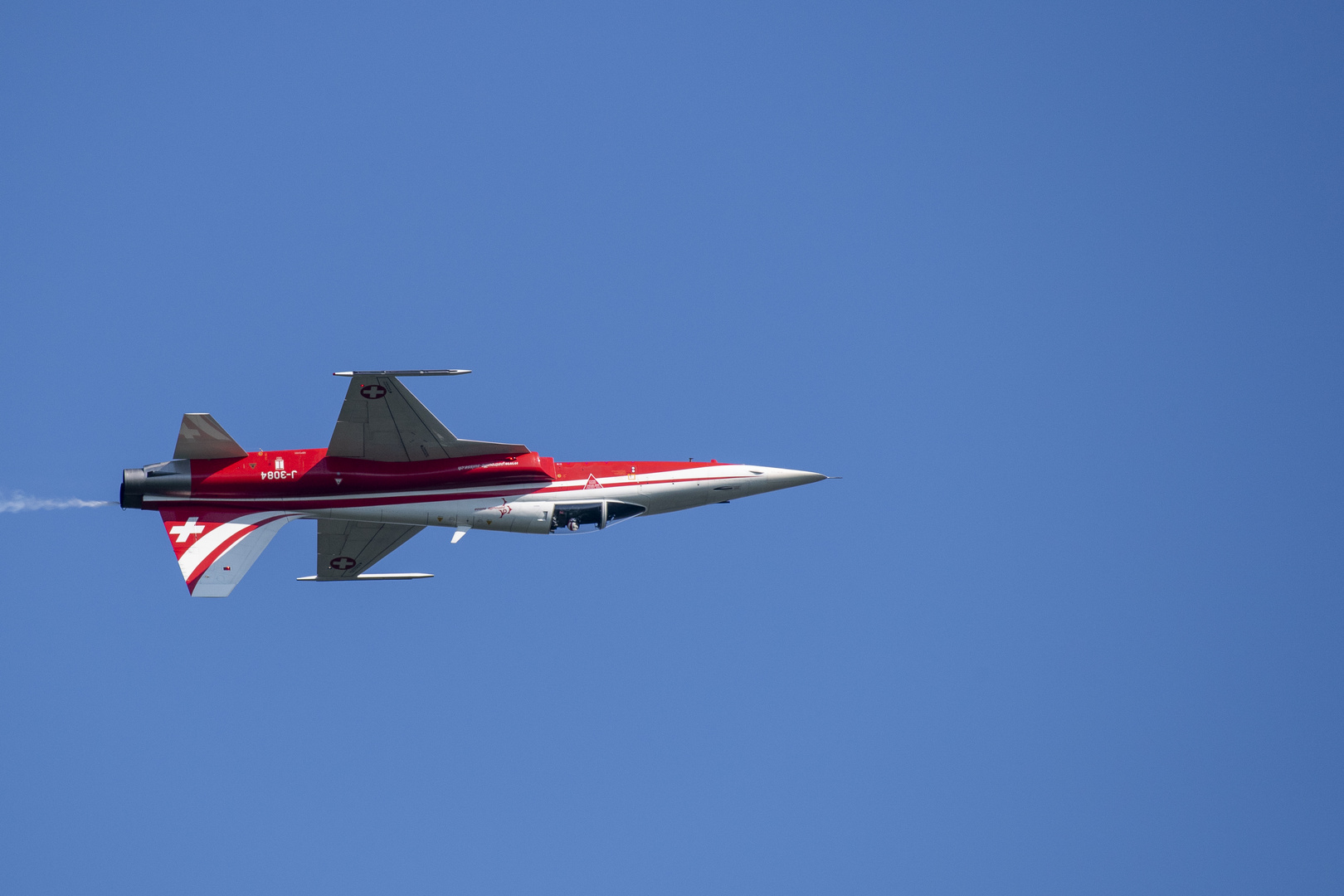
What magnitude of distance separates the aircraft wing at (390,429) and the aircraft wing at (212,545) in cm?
284

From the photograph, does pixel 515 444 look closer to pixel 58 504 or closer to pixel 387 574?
pixel 387 574

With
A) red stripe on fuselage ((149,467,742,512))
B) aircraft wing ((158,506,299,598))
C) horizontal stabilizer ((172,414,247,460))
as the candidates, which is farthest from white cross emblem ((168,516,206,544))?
horizontal stabilizer ((172,414,247,460))

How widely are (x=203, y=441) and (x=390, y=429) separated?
4.56m

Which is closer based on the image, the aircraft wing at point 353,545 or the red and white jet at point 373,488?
the red and white jet at point 373,488

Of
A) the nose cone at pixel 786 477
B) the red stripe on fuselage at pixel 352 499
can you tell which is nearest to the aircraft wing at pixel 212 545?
the red stripe on fuselage at pixel 352 499

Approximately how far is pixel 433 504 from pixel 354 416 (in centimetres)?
309

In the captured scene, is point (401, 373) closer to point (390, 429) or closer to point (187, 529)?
point (390, 429)

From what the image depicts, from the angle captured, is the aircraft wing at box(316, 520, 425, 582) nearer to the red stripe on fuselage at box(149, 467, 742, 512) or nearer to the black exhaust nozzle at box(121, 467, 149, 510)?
the red stripe on fuselage at box(149, 467, 742, 512)

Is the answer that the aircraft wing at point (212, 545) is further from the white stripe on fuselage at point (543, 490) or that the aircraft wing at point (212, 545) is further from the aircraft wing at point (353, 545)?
the aircraft wing at point (353, 545)

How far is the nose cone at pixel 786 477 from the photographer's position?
154 ft

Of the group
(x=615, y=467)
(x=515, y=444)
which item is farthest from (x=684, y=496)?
(x=515, y=444)

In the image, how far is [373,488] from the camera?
4372 cm

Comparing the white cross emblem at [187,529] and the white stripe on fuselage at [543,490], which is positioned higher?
the white stripe on fuselage at [543,490]

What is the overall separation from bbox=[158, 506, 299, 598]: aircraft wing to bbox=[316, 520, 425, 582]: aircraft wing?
3.02 metres
